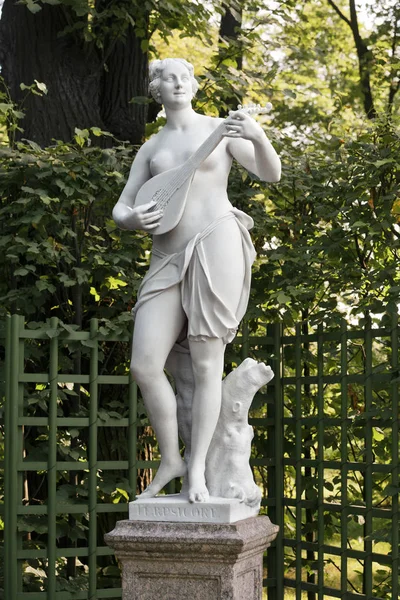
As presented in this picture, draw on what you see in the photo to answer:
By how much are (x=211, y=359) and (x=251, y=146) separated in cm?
100

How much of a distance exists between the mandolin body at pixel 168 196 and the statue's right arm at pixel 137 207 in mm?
33

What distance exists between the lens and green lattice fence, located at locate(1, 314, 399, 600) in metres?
5.70

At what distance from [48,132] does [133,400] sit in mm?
2566

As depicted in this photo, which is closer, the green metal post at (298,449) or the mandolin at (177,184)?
the mandolin at (177,184)

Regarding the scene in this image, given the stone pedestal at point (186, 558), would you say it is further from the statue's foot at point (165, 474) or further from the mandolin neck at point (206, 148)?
the mandolin neck at point (206, 148)

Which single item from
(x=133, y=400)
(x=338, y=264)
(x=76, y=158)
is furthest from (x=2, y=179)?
(x=338, y=264)

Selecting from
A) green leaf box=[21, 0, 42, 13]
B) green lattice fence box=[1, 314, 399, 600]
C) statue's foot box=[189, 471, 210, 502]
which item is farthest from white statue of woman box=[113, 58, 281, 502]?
green leaf box=[21, 0, 42, 13]

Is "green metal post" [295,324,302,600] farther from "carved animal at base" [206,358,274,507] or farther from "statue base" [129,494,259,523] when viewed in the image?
"statue base" [129,494,259,523]

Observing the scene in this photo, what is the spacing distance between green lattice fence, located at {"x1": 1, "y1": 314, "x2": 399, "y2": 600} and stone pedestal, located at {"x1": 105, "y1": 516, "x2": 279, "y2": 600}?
1.38 metres

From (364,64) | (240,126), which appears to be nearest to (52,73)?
(240,126)

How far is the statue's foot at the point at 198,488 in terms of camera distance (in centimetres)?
433

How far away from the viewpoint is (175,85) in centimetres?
461

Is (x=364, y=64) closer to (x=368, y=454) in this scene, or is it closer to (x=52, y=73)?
(x=52, y=73)

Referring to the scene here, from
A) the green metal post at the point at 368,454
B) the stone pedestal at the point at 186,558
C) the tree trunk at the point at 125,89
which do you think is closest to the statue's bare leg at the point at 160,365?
the stone pedestal at the point at 186,558
